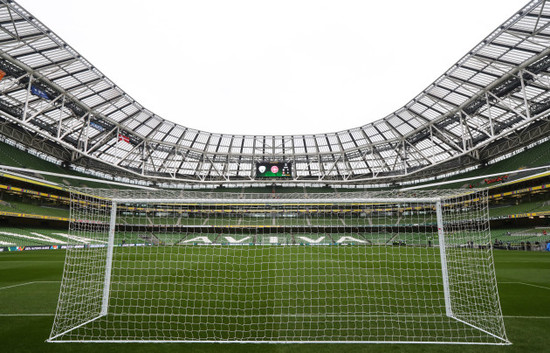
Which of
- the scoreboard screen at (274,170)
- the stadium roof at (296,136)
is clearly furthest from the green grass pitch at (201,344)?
the scoreboard screen at (274,170)

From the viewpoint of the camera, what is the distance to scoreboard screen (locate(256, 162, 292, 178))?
36.1 m

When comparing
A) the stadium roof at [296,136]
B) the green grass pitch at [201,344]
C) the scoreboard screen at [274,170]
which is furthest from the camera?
the scoreboard screen at [274,170]

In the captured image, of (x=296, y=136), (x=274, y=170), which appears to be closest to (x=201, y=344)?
(x=274, y=170)

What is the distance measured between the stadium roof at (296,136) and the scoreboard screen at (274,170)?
2993 millimetres

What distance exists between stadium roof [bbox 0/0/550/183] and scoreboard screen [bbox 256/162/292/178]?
118 inches

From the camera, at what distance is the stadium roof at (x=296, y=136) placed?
1839cm

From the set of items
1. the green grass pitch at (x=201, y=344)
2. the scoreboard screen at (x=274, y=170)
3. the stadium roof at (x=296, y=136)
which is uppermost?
the stadium roof at (x=296, y=136)

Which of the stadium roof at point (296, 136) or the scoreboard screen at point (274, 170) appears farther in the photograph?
the scoreboard screen at point (274, 170)

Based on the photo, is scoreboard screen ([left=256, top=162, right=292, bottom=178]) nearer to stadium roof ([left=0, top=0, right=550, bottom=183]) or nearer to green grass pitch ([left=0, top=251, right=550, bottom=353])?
stadium roof ([left=0, top=0, right=550, bottom=183])

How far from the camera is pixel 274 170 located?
36.3 metres

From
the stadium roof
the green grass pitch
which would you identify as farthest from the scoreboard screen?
the green grass pitch

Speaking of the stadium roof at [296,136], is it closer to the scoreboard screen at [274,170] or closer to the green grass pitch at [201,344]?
the scoreboard screen at [274,170]

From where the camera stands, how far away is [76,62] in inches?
813

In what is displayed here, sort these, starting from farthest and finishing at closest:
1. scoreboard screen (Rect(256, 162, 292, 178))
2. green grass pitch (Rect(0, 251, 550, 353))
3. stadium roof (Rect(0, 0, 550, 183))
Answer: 1. scoreboard screen (Rect(256, 162, 292, 178))
2. stadium roof (Rect(0, 0, 550, 183))
3. green grass pitch (Rect(0, 251, 550, 353))
